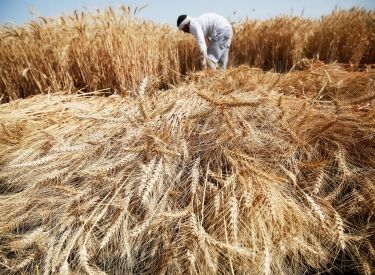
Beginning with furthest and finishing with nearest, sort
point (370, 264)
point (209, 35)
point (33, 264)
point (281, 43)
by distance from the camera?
point (281, 43)
point (209, 35)
point (33, 264)
point (370, 264)

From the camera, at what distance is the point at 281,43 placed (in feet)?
11.4

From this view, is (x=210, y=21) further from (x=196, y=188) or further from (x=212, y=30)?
(x=196, y=188)

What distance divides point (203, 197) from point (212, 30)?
2974 millimetres

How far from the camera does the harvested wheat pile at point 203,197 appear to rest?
78cm

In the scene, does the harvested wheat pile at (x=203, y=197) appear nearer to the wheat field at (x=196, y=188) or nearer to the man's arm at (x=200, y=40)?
the wheat field at (x=196, y=188)

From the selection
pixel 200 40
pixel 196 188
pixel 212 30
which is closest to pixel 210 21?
pixel 212 30

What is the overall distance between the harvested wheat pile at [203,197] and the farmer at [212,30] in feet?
6.52

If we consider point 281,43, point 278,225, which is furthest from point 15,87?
point 281,43

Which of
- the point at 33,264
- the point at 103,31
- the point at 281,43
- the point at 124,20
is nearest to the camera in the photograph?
the point at 33,264

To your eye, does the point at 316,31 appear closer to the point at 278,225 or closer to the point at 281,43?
the point at 281,43

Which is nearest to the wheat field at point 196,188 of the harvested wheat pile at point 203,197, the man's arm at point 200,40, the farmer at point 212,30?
the harvested wheat pile at point 203,197

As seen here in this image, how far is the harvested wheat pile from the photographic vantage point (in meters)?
0.78

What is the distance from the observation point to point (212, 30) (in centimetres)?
311

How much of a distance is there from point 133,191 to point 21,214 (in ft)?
2.07
